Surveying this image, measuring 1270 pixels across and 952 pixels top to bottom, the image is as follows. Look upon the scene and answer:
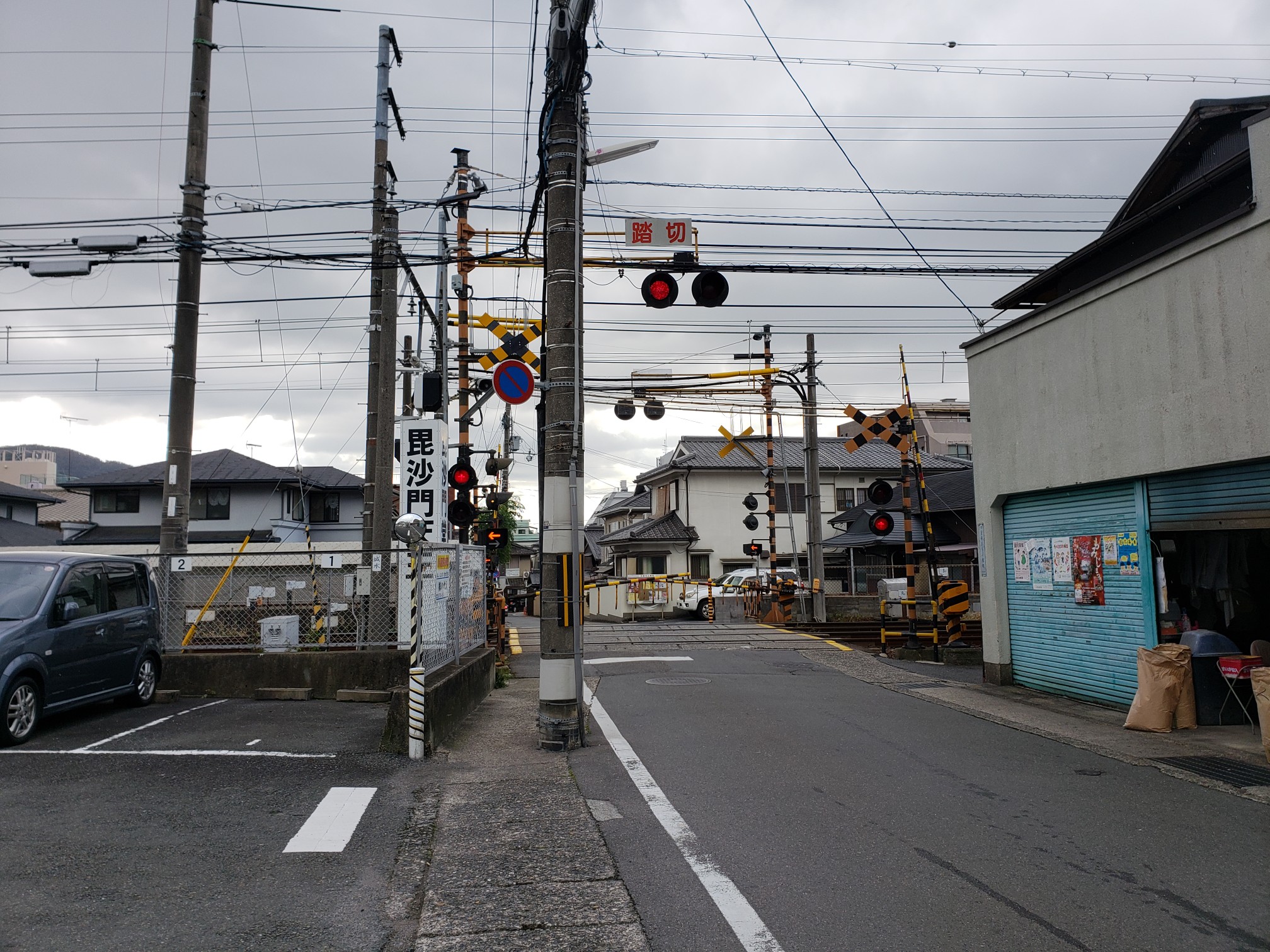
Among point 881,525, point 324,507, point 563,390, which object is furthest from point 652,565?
point 563,390

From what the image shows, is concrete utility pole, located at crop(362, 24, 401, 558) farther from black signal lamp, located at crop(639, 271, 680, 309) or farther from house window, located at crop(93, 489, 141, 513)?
house window, located at crop(93, 489, 141, 513)

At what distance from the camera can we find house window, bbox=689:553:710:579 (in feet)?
141

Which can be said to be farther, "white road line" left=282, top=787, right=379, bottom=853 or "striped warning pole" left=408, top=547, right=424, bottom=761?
"striped warning pole" left=408, top=547, right=424, bottom=761

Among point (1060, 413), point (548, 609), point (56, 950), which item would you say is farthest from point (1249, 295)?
point (56, 950)

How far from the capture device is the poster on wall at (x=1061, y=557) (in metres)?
11.7

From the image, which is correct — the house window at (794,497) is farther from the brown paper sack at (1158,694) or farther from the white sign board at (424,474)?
the brown paper sack at (1158,694)

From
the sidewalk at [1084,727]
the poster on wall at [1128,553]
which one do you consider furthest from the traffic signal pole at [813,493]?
the poster on wall at [1128,553]

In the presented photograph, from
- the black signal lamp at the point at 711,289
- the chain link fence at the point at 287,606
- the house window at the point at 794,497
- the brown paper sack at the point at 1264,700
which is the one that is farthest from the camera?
the house window at the point at 794,497

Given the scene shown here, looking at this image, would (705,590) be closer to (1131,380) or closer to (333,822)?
(1131,380)

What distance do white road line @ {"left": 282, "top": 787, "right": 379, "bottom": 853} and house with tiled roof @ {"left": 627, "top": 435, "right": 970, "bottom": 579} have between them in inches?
1373

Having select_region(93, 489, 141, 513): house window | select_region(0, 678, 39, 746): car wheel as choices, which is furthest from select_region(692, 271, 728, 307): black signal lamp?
select_region(93, 489, 141, 513): house window

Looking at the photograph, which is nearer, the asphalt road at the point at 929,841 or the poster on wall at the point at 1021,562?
the asphalt road at the point at 929,841

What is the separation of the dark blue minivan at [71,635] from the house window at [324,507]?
3068 cm

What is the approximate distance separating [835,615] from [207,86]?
68.2 ft
